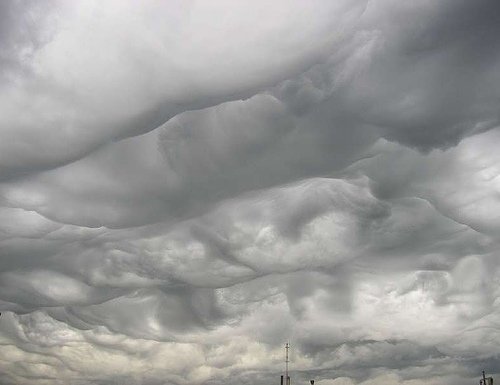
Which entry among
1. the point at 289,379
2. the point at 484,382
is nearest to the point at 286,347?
the point at 289,379

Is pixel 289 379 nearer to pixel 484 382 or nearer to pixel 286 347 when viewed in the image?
pixel 286 347

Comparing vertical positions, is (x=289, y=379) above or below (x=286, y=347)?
below

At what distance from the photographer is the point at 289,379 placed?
390 ft

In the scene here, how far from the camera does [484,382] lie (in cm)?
11188

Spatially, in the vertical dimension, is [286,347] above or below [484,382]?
above

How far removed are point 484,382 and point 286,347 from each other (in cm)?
4361

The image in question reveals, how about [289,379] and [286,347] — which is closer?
[289,379]

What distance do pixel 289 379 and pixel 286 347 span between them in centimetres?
1345

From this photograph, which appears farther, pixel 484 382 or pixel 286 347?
pixel 286 347

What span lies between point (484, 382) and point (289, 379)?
1557 inches

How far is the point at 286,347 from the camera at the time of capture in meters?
132
